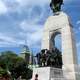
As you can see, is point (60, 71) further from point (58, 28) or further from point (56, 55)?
point (58, 28)

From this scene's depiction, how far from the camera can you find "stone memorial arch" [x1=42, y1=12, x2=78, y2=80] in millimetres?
21911

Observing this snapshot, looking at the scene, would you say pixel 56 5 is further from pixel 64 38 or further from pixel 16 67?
pixel 16 67

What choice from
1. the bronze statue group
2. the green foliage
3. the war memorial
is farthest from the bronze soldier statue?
the green foliage

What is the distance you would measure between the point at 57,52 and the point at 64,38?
135 inches

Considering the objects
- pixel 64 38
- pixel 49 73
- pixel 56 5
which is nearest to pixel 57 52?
pixel 49 73

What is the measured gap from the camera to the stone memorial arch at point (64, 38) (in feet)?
71.9

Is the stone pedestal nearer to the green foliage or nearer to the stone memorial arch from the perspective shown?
the stone memorial arch

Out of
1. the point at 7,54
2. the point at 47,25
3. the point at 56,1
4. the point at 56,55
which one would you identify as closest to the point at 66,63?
the point at 56,55

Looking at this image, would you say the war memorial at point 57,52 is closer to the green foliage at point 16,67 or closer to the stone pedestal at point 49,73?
the stone pedestal at point 49,73

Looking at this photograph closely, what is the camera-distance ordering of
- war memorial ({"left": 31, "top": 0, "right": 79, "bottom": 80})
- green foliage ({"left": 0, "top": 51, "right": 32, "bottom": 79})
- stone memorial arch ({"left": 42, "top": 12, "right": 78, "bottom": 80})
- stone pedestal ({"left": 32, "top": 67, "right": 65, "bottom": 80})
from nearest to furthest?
1. stone pedestal ({"left": 32, "top": 67, "right": 65, "bottom": 80})
2. war memorial ({"left": 31, "top": 0, "right": 79, "bottom": 80})
3. stone memorial arch ({"left": 42, "top": 12, "right": 78, "bottom": 80})
4. green foliage ({"left": 0, "top": 51, "right": 32, "bottom": 79})

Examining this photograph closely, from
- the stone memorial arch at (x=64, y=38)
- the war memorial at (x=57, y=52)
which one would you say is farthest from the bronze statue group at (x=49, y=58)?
the stone memorial arch at (x=64, y=38)

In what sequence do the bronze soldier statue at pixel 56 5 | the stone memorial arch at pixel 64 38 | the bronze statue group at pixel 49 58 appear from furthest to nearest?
the bronze soldier statue at pixel 56 5 < the stone memorial arch at pixel 64 38 < the bronze statue group at pixel 49 58

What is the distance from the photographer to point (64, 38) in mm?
23578

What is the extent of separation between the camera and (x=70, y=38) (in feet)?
75.6
